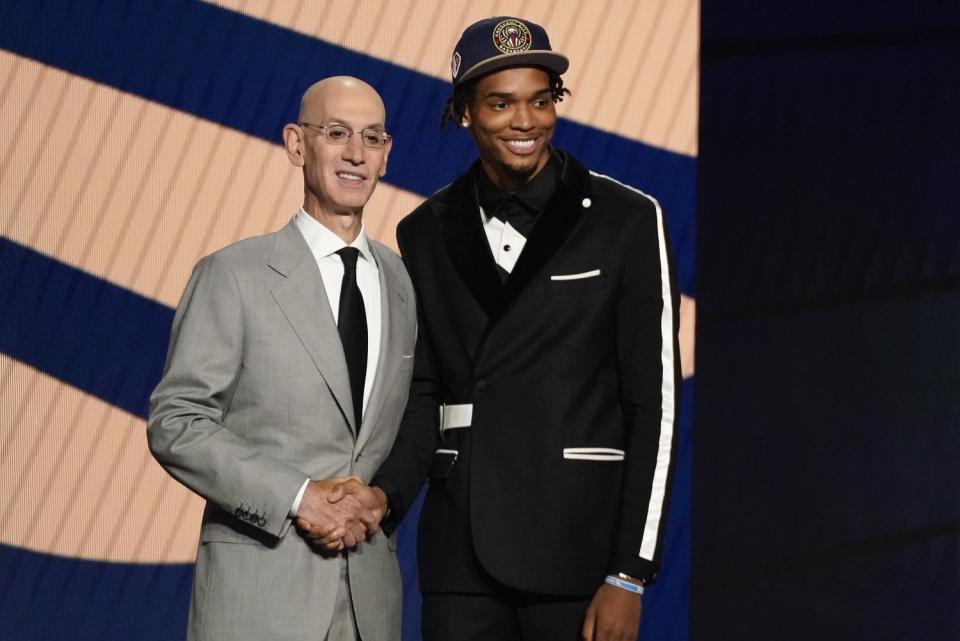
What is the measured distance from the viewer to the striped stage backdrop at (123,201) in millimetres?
3504

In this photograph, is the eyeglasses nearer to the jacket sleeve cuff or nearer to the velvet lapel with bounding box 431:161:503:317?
the velvet lapel with bounding box 431:161:503:317

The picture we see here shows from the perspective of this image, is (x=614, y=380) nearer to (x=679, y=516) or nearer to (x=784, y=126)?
(x=679, y=516)

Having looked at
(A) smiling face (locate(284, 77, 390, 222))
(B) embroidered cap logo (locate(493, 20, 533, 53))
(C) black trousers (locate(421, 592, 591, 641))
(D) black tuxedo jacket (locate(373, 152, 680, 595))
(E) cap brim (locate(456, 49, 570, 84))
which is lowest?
(C) black trousers (locate(421, 592, 591, 641))

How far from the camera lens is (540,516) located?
7.09ft

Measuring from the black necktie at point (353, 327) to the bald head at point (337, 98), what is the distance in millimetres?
A: 233

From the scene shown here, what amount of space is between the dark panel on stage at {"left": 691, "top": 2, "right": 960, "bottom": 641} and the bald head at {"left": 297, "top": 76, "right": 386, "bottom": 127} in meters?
1.67

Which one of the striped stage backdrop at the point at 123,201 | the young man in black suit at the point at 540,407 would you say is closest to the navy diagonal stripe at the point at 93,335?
the striped stage backdrop at the point at 123,201

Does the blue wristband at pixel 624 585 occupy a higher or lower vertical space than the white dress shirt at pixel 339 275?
lower

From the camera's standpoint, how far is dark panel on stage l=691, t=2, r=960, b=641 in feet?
12.2

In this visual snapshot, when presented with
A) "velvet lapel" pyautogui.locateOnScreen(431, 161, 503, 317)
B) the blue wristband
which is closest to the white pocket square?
"velvet lapel" pyautogui.locateOnScreen(431, 161, 503, 317)

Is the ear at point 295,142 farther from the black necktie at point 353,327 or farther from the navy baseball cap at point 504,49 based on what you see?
the navy baseball cap at point 504,49

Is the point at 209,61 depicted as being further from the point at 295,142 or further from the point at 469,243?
the point at 469,243

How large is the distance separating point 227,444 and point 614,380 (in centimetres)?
64

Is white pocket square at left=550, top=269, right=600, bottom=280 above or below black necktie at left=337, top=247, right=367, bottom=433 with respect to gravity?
above
